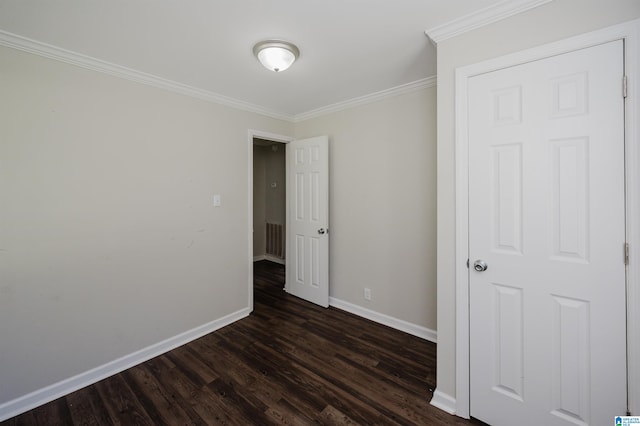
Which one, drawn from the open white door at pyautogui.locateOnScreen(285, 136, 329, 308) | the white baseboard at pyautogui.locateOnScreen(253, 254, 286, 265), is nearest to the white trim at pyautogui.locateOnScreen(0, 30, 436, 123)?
the open white door at pyautogui.locateOnScreen(285, 136, 329, 308)

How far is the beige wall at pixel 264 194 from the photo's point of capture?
17.6 ft

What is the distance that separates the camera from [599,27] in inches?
49.0

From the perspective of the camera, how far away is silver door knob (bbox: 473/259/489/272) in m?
1.55

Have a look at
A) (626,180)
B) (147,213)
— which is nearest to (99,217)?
(147,213)

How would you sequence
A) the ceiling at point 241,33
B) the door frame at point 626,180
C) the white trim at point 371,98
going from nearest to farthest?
1. the door frame at point 626,180
2. the ceiling at point 241,33
3. the white trim at point 371,98

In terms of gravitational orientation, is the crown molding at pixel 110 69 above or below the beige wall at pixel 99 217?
above

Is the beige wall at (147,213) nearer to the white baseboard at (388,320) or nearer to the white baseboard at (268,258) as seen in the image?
the white baseboard at (388,320)

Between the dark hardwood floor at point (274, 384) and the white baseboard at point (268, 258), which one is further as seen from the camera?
the white baseboard at point (268, 258)

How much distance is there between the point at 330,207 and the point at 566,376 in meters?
2.43

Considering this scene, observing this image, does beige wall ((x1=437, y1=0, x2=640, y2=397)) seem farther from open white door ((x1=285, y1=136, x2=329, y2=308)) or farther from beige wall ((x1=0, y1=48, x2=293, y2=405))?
beige wall ((x1=0, y1=48, x2=293, y2=405))

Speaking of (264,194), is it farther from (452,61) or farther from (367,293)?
(452,61)

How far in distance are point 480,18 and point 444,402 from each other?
2370 mm

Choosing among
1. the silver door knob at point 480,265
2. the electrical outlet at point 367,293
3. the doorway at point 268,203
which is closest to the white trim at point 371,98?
the silver door knob at point 480,265

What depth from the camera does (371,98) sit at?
282 centimetres
